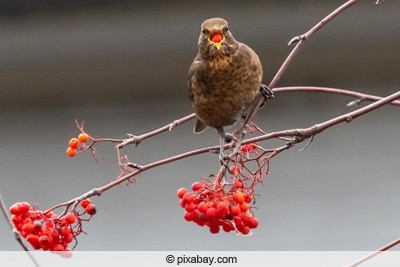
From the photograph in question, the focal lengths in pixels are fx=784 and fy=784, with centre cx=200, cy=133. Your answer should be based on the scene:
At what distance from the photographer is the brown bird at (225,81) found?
1377 mm

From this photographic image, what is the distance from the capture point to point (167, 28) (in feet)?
9.14

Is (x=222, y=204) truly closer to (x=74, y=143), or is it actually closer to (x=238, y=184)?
(x=238, y=184)

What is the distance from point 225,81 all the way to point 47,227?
41 centimetres

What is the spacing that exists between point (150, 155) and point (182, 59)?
41 cm

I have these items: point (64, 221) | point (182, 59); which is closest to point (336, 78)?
point (182, 59)

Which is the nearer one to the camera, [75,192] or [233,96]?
[233,96]

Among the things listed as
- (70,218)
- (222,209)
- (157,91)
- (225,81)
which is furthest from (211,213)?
(157,91)

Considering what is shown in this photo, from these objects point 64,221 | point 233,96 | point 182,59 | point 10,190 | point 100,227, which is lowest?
point 64,221

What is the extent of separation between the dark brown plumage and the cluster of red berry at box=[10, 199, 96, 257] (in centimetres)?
31

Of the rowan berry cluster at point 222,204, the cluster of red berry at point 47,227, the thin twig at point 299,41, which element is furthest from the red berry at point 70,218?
the thin twig at point 299,41

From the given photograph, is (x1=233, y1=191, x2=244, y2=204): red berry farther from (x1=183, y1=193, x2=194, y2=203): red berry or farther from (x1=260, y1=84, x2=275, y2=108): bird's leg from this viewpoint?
(x1=260, y1=84, x2=275, y2=108): bird's leg

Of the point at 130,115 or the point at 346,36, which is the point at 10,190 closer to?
the point at 130,115

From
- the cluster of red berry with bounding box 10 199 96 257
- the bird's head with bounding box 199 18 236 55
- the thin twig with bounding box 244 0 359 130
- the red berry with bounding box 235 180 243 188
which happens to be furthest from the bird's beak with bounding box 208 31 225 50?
the cluster of red berry with bounding box 10 199 96 257

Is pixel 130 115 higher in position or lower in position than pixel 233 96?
higher
